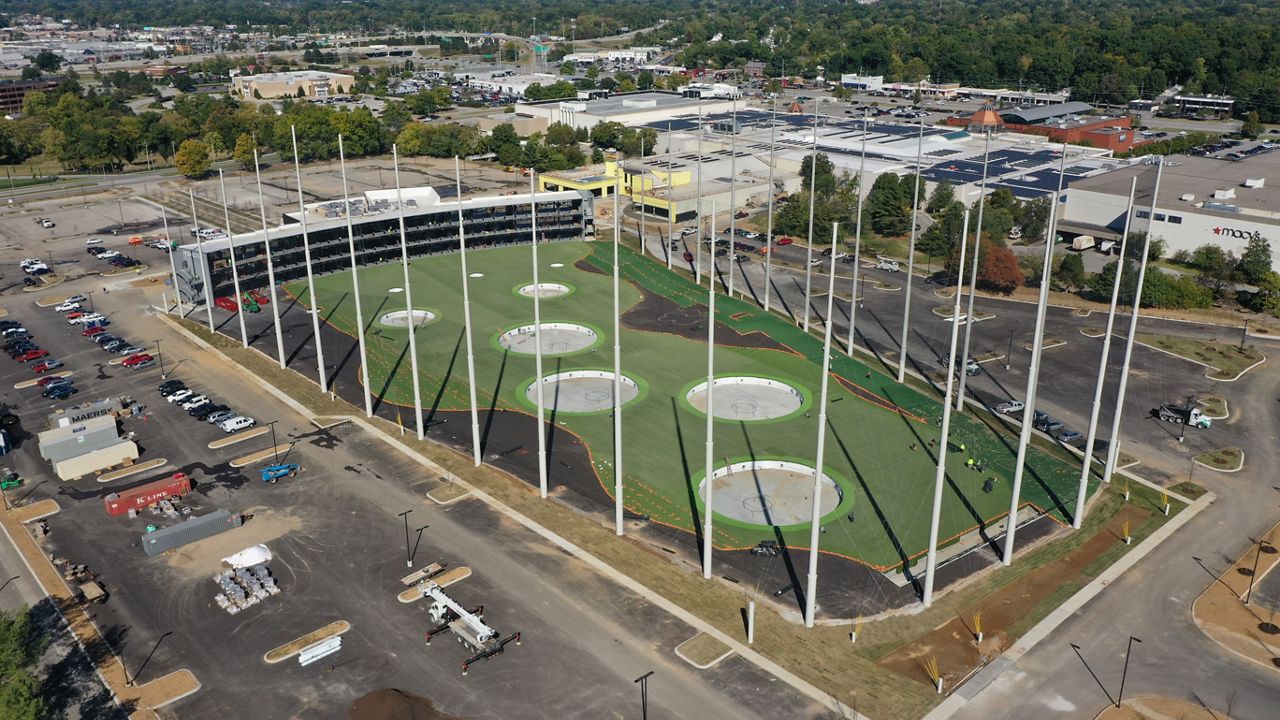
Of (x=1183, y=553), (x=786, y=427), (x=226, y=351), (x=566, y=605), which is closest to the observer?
(x=566, y=605)

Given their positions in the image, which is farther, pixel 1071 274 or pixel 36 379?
pixel 1071 274

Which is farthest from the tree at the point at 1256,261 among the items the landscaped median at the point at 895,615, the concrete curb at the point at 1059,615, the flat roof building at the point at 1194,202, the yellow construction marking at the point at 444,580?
the yellow construction marking at the point at 444,580

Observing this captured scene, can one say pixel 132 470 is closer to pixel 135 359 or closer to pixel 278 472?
pixel 278 472

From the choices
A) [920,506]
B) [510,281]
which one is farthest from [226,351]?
[920,506]

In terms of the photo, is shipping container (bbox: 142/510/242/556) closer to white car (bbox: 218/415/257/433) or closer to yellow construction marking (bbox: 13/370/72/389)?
white car (bbox: 218/415/257/433)

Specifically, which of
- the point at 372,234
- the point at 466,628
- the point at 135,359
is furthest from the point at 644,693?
the point at 372,234

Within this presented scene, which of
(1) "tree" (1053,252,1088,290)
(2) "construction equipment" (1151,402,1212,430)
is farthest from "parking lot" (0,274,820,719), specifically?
(1) "tree" (1053,252,1088,290)

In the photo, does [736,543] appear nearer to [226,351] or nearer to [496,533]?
[496,533]
